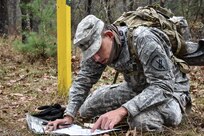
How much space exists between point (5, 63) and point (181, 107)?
17.9ft

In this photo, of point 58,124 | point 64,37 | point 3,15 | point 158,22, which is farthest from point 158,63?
point 3,15

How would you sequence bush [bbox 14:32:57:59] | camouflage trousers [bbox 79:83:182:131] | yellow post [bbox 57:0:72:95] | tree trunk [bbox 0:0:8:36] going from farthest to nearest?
tree trunk [bbox 0:0:8:36], bush [bbox 14:32:57:59], yellow post [bbox 57:0:72:95], camouflage trousers [bbox 79:83:182:131]

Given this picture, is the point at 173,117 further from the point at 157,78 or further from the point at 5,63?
the point at 5,63

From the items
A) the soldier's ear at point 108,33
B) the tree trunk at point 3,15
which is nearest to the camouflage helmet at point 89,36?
the soldier's ear at point 108,33

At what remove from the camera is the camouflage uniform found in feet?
11.6

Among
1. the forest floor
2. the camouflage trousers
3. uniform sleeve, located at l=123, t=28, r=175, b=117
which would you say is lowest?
the forest floor

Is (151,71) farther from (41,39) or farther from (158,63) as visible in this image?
(41,39)

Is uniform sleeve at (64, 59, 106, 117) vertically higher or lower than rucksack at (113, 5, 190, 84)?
lower

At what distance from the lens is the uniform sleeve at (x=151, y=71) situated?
3.52 meters

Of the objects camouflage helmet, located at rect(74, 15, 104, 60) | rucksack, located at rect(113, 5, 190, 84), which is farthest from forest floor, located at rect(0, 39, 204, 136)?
camouflage helmet, located at rect(74, 15, 104, 60)

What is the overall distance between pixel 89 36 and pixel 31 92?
2704 millimetres

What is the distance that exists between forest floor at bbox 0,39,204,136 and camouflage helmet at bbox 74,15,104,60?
0.76m

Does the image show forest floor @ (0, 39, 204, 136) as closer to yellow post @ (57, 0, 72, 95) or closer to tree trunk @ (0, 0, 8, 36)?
yellow post @ (57, 0, 72, 95)

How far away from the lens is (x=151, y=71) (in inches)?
140
